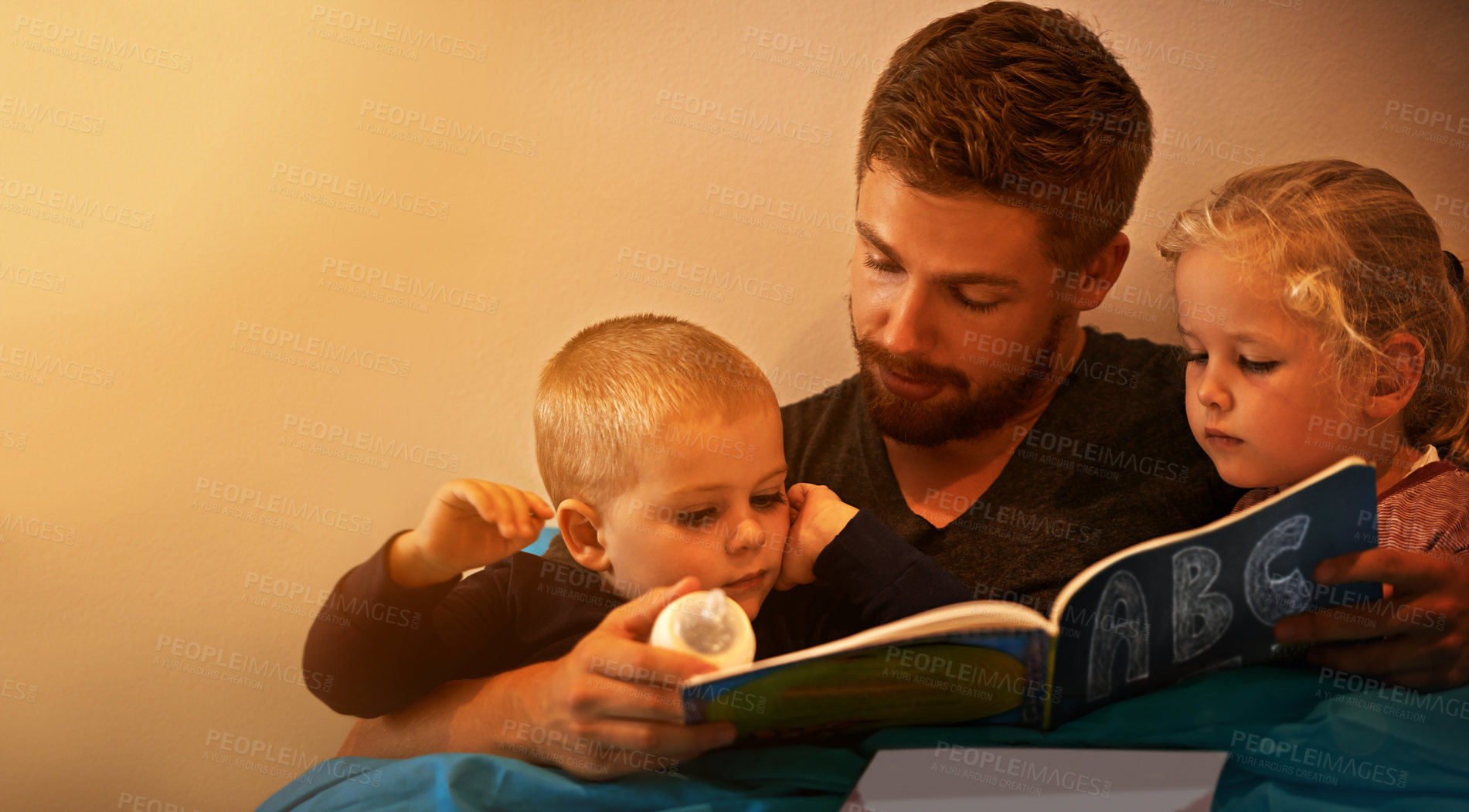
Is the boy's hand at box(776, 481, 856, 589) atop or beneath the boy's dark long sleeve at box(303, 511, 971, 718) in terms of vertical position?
atop

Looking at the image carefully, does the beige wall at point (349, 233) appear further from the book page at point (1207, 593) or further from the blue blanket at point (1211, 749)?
the book page at point (1207, 593)

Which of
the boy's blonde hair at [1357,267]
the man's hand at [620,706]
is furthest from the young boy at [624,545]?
the boy's blonde hair at [1357,267]

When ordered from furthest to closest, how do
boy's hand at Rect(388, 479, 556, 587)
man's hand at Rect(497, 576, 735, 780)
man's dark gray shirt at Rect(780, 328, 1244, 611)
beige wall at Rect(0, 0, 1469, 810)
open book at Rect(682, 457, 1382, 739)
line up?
beige wall at Rect(0, 0, 1469, 810) < man's dark gray shirt at Rect(780, 328, 1244, 611) < boy's hand at Rect(388, 479, 556, 587) < man's hand at Rect(497, 576, 735, 780) < open book at Rect(682, 457, 1382, 739)

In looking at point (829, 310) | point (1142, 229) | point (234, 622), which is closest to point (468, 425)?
A: point (234, 622)

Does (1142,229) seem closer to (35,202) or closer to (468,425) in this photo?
(468,425)

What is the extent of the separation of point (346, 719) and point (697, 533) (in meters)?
0.68

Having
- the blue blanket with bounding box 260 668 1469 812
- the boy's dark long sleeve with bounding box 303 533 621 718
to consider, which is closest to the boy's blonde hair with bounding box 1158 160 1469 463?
the blue blanket with bounding box 260 668 1469 812

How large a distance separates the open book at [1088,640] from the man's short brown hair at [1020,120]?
0.49m

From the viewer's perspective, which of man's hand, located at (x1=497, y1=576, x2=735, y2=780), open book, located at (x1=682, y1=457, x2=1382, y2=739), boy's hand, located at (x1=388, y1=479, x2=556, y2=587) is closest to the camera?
open book, located at (x1=682, y1=457, x2=1382, y2=739)

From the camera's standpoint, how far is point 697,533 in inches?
45.3

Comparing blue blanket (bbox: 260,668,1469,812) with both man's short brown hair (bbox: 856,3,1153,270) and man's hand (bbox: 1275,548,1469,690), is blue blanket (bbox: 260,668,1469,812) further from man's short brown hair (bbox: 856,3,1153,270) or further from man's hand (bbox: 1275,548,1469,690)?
man's short brown hair (bbox: 856,3,1153,270)

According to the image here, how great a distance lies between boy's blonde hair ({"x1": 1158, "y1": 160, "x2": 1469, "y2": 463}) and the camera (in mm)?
1132

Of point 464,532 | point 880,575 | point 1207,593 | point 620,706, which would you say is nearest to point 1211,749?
point 1207,593

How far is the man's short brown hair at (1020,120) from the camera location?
1.21 meters
